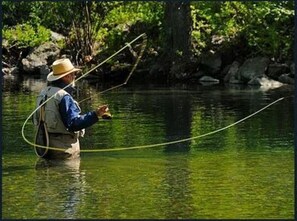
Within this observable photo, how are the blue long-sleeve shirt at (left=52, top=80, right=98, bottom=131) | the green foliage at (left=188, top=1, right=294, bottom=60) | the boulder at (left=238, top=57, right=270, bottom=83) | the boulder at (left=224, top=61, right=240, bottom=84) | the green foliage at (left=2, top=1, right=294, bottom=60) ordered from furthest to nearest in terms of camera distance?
the green foliage at (left=2, top=1, right=294, bottom=60), the green foliage at (left=188, top=1, right=294, bottom=60), the boulder at (left=224, top=61, right=240, bottom=84), the boulder at (left=238, top=57, right=270, bottom=83), the blue long-sleeve shirt at (left=52, top=80, right=98, bottom=131)

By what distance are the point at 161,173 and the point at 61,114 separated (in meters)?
1.42

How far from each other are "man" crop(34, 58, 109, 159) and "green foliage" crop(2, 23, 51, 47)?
2570 centimetres

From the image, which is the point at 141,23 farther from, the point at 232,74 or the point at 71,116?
the point at 71,116

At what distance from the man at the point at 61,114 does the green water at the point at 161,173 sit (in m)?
0.24

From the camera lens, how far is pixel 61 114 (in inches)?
392

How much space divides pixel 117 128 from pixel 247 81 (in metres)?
13.5

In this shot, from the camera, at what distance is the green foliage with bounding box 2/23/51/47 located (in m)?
35.7

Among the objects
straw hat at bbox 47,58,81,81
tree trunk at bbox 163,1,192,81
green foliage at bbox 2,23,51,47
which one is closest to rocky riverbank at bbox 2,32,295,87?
tree trunk at bbox 163,1,192,81

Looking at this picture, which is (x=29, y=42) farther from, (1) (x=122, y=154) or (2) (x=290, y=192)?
(2) (x=290, y=192)

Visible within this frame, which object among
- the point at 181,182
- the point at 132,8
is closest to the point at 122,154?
the point at 181,182

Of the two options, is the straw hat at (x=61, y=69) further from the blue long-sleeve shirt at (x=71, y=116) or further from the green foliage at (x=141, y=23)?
the green foliage at (x=141, y=23)

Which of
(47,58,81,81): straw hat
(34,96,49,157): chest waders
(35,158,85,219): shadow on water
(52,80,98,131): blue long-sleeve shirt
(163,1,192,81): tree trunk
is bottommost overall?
(35,158,85,219): shadow on water

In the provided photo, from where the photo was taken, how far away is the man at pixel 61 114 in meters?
9.86

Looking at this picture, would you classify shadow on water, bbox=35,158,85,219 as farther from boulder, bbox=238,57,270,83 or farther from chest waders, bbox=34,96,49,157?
boulder, bbox=238,57,270,83
